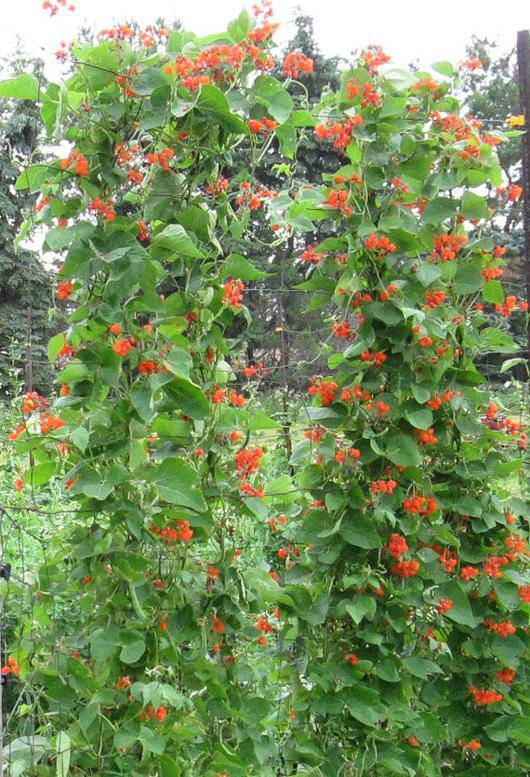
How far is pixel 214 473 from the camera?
6.01 feet

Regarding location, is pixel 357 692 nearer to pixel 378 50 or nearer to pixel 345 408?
pixel 345 408

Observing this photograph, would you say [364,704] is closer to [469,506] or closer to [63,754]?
[469,506]

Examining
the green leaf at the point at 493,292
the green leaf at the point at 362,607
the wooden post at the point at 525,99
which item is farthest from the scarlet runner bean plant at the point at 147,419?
the wooden post at the point at 525,99

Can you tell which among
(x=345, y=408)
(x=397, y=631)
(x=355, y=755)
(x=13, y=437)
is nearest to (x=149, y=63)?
(x=13, y=437)

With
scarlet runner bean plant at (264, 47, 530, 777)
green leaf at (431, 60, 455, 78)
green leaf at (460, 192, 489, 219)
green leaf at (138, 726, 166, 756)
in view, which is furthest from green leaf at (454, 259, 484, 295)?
green leaf at (138, 726, 166, 756)

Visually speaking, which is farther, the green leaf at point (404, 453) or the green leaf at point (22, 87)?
the green leaf at point (404, 453)

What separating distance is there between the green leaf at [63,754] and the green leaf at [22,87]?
1.25 meters

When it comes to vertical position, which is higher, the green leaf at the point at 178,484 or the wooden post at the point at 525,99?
the wooden post at the point at 525,99

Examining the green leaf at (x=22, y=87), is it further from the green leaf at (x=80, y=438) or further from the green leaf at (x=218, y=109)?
the green leaf at (x=80, y=438)

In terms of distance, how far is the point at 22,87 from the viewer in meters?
1.69

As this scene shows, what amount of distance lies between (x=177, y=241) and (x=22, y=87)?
0.45 m

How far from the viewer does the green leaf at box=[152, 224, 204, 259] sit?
1.67m

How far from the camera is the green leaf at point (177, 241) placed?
1.67 m

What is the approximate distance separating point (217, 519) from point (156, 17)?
3.64 feet
